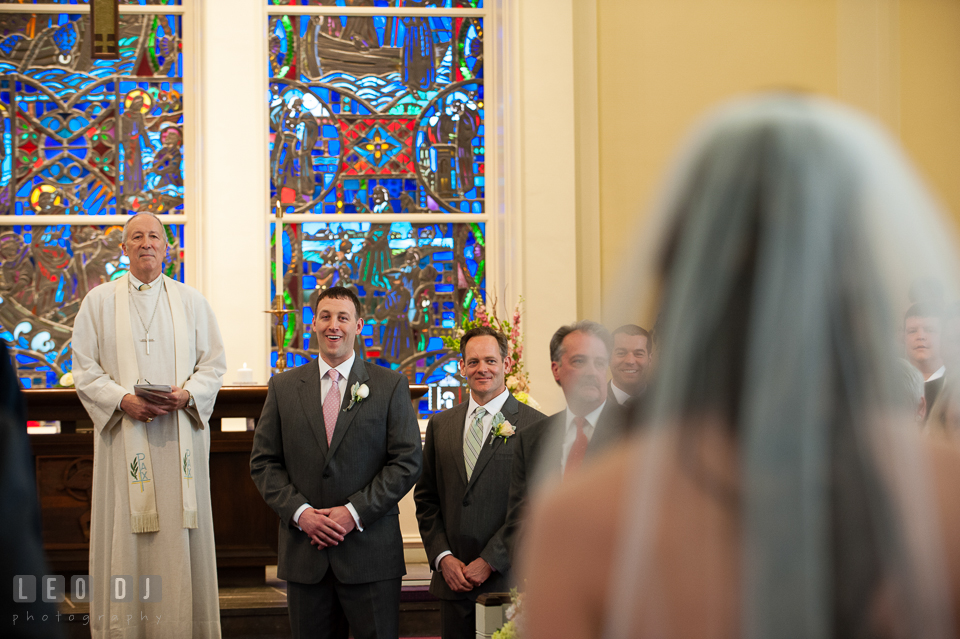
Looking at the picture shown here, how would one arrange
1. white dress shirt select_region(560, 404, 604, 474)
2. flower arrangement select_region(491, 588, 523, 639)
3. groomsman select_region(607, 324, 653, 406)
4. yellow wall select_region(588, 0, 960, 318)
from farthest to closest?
1. yellow wall select_region(588, 0, 960, 318)
2. white dress shirt select_region(560, 404, 604, 474)
3. flower arrangement select_region(491, 588, 523, 639)
4. groomsman select_region(607, 324, 653, 406)

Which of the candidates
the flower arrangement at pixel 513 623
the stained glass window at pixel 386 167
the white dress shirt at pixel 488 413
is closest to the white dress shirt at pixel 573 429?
the white dress shirt at pixel 488 413

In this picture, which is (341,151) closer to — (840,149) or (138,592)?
(138,592)

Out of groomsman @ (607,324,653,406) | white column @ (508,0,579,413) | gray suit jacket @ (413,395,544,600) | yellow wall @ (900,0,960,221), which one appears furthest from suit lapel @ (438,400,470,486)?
yellow wall @ (900,0,960,221)

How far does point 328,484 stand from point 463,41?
5.46m

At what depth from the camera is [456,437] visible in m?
4.33

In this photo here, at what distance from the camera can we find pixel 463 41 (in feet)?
28.1

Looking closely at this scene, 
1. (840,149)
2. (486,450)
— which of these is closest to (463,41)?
(486,450)

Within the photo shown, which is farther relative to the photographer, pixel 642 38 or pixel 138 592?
pixel 642 38

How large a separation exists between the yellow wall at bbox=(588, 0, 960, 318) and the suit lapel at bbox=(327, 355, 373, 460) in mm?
3846

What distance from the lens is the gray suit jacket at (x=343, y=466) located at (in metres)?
4.20

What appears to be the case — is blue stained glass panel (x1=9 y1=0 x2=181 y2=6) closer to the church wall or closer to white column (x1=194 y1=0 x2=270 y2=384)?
white column (x1=194 y1=0 x2=270 y2=384)

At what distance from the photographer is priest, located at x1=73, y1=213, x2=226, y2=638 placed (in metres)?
4.81

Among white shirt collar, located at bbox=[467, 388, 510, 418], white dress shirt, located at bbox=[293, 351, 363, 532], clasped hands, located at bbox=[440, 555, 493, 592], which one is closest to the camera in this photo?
clasped hands, located at bbox=[440, 555, 493, 592]

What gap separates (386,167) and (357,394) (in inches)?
174
